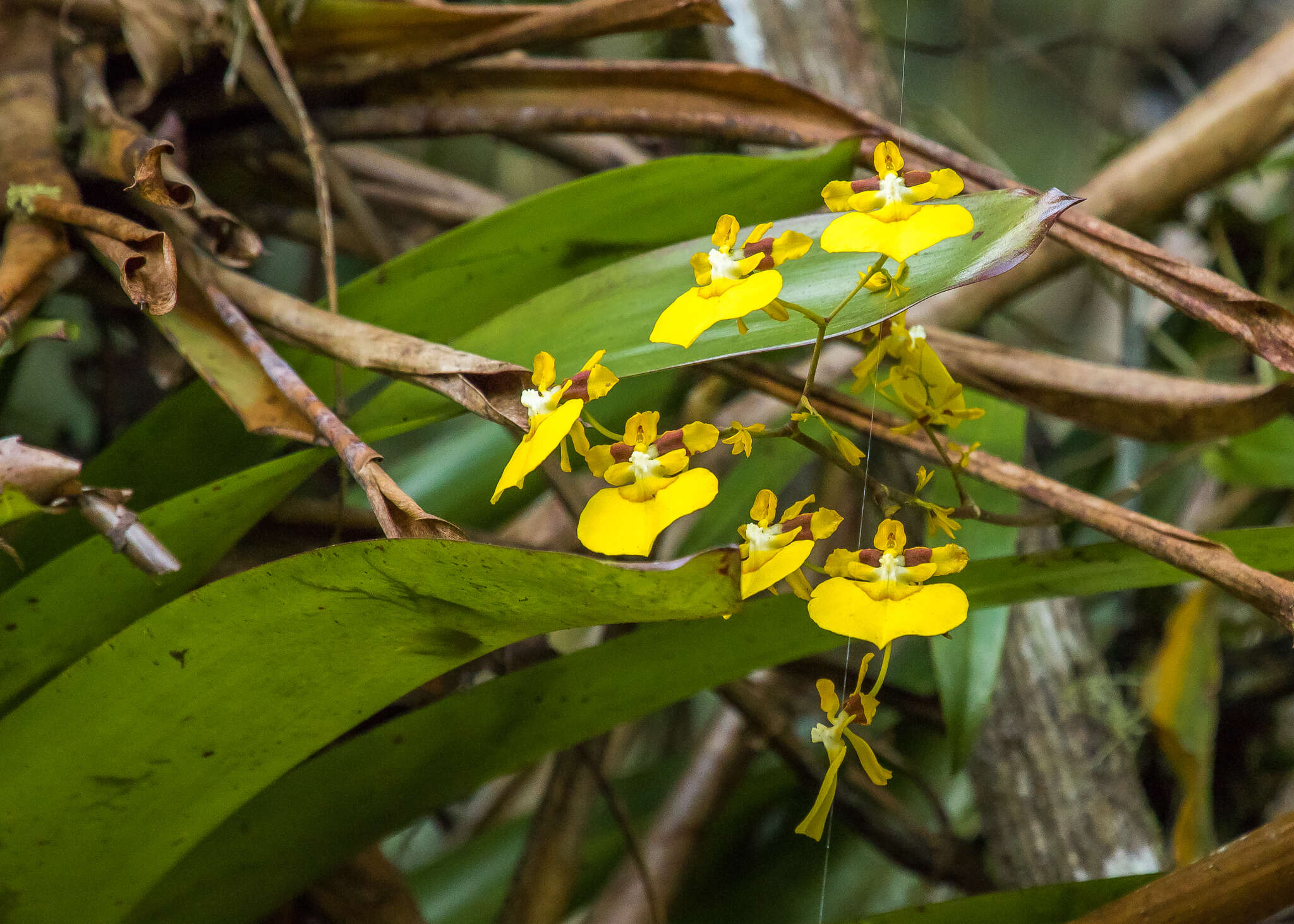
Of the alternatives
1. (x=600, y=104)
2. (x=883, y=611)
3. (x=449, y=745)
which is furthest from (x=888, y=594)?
(x=600, y=104)

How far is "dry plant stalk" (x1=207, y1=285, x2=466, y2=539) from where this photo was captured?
224 millimetres

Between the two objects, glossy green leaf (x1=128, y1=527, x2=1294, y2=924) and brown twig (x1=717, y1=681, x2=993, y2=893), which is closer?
glossy green leaf (x1=128, y1=527, x2=1294, y2=924)

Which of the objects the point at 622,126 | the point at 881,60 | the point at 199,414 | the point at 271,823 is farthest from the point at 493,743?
the point at 881,60

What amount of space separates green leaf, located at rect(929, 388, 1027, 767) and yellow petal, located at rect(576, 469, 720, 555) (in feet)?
0.94

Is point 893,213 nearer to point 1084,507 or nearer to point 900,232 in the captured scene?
point 900,232

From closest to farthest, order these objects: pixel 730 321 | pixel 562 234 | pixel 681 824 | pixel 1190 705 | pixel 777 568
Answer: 1. pixel 777 568
2. pixel 730 321
3. pixel 562 234
4. pixel 1190 705
5. pixel 681 824

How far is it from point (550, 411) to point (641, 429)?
2cm

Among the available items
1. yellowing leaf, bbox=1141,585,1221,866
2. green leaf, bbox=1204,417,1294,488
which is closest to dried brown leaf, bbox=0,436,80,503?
yellowing leaf, bbox=1141,585,1221,866

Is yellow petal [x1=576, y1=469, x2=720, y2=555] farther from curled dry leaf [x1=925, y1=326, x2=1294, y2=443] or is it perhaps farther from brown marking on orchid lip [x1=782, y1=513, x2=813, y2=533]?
curled dry leaf [x1=925, y1=326, x2=1294, y2=443]

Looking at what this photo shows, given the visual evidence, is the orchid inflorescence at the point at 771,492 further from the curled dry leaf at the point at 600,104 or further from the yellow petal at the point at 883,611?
the curled dry leaf at the point at 600,104

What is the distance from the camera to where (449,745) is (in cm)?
41

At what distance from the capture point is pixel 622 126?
0.48m

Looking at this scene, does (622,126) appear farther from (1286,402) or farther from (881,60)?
(881,60)

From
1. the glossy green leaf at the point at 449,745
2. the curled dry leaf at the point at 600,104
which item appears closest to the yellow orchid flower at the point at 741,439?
the glossy green leaf at the point at 449,745
